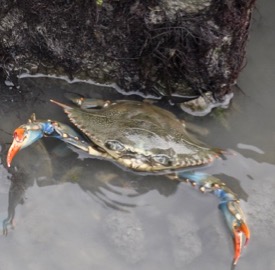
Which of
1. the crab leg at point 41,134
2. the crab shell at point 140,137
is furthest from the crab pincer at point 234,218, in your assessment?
the crab leg at point 41,134

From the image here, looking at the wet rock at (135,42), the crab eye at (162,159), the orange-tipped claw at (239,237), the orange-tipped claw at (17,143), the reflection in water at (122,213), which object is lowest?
the reflection in water at (122,213)

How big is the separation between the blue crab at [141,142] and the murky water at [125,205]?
0.12 meters

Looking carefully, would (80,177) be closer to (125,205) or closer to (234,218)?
(125,205)

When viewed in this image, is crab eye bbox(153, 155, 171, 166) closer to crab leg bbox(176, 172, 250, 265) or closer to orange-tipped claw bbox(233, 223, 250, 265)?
crab leg bbox(176, 172, 250, 265)

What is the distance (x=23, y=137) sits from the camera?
3.88 metres

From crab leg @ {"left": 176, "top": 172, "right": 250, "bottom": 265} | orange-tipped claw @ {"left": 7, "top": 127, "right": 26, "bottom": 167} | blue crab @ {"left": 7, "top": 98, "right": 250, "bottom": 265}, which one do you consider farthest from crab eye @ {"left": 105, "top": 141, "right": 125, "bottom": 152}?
orange-tipped claw @ {"left": 7, "top": 127, "right": 26, "bottom": 167}

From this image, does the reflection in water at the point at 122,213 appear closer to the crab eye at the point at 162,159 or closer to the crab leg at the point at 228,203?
the crab leg at the point at 228,203

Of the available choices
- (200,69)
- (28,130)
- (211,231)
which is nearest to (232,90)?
(200,69)

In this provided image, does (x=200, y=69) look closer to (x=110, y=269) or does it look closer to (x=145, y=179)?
(x=145, y=179)

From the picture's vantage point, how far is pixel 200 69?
14.0ft

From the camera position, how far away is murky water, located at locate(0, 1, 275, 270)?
11.9ft

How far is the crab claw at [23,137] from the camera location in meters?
3.85

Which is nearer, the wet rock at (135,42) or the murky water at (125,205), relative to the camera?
the murky water at (125,205)

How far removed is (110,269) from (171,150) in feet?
3.38
